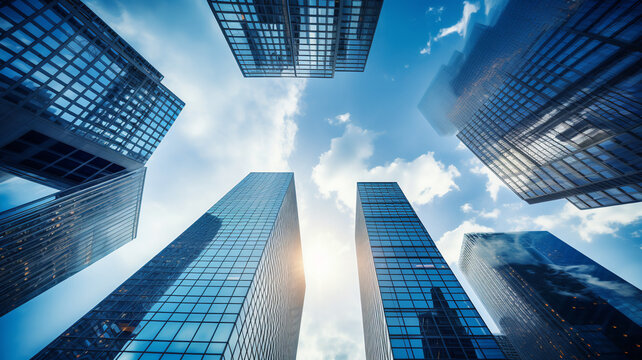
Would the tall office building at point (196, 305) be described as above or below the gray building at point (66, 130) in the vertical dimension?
below

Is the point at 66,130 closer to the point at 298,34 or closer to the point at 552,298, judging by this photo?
the point at 298,34

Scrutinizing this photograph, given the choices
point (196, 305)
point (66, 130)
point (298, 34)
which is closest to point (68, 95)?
point (66, 130)

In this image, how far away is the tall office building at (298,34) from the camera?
31.5 metres

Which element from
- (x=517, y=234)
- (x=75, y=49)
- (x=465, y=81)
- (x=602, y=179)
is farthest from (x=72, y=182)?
(x=517, y=234)

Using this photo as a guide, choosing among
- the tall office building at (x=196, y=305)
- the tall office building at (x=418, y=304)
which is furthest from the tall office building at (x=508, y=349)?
the tall office building at (x=196, y=305)

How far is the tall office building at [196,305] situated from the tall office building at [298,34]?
32.9 m

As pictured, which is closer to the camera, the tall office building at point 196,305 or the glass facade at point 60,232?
the tall office building at point 196,305

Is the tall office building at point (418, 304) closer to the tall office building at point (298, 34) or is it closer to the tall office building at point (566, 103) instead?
the tall office building at point (566, 103)

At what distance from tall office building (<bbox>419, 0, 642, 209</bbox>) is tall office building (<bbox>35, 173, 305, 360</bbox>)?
50.5 m

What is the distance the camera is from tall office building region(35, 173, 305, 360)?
1889 cm

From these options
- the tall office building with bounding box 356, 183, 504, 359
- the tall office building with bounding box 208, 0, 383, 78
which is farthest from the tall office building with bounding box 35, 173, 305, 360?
the tall office building with bounding box 208, 0, 383, 78

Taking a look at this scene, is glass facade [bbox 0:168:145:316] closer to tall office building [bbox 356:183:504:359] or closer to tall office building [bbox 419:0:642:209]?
tall office building [bbox 356:183:504:359]

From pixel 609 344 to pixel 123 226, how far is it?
128356 mm

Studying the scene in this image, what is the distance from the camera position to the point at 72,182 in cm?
3691
